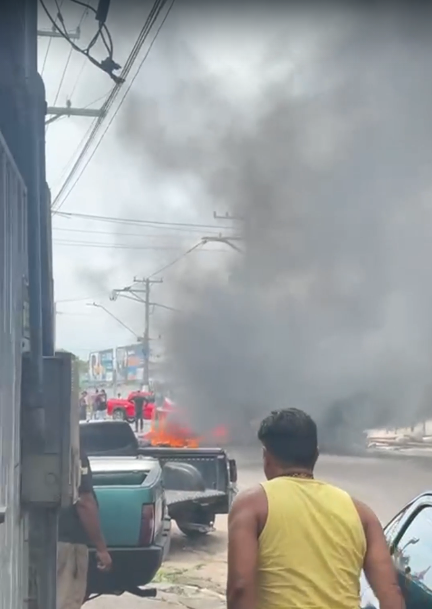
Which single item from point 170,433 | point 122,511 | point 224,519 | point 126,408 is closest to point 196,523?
point 224,519

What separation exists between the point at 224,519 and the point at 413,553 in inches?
306

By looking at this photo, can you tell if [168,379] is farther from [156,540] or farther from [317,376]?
[156,540]

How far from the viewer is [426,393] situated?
72.5 feet

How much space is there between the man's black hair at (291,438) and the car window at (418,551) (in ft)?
4.60

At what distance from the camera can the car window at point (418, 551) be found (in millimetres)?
3678

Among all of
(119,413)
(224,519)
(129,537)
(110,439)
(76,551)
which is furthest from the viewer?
(119,413)

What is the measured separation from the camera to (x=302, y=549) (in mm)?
2293

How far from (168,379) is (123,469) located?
19838mm

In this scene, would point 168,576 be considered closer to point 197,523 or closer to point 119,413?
point 197,523

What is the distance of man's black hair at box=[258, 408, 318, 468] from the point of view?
8.04 feet

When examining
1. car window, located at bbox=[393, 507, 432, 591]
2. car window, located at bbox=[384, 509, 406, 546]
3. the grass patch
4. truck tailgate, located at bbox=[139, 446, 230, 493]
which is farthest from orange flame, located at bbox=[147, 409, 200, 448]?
car window, located at bbox=[393, 507, 432, 591]

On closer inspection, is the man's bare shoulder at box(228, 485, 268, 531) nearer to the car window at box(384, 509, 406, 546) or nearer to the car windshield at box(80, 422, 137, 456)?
the car window at box(384, 509, 406, 546)

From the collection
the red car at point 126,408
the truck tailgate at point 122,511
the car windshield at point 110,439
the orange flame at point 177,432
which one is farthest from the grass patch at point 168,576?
the red car at point 126,408

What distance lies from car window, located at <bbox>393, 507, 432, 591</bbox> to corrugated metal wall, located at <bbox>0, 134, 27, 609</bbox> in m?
1.64
